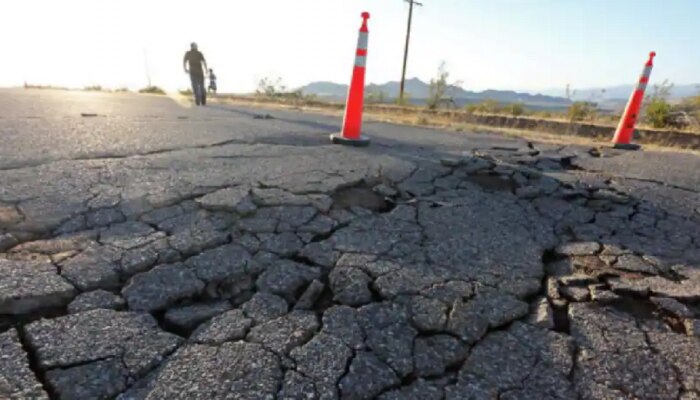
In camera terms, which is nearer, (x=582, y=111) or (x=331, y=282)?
(x=331, y=282)

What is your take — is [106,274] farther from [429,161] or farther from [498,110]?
[498,110]

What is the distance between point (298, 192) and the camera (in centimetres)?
273

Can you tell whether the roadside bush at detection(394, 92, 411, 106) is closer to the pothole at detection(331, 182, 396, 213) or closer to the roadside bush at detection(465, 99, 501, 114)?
the roadside bush at detection(465, 99, 501, 114)

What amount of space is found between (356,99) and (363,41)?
0.62m

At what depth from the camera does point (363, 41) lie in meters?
4.16

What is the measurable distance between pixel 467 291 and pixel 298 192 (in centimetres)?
140

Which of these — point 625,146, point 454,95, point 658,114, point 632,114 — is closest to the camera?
point 625,146

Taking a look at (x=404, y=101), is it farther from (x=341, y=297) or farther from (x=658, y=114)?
(x=341, y=297)

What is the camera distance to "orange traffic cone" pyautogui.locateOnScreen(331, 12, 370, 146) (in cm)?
418

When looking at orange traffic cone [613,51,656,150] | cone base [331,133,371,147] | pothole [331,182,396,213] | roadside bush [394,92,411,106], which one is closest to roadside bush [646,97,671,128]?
orange traffic cone [613,51,656,150]

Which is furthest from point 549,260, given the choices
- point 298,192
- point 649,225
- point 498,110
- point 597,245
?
point 498,110

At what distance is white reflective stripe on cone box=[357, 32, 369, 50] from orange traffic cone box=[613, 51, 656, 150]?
3713 mm

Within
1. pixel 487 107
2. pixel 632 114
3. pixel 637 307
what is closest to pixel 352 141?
pixel 637 307

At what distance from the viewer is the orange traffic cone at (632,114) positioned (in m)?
5.21
